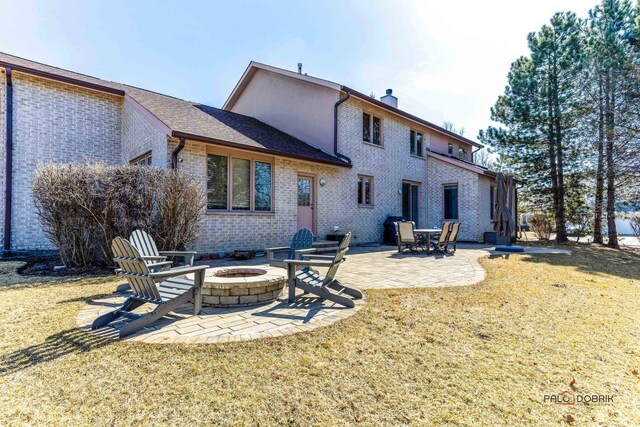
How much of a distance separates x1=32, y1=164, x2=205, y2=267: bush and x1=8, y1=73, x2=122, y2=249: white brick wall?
125 inches

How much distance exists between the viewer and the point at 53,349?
2930 millimetres

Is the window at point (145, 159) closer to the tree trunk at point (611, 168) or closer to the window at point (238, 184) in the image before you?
the window at point (238, 184)

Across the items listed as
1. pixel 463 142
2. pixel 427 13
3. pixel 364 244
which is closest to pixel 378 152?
pixel 364 244

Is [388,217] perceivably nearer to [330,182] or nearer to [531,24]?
[330,182]

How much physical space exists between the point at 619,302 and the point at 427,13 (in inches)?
348

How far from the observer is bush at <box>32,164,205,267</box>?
664 cm

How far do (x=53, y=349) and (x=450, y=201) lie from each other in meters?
16.1

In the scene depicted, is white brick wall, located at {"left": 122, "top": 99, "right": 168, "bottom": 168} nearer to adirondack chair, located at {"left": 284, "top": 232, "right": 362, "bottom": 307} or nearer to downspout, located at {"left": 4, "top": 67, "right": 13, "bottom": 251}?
downspout, located at {"left": 4, "top": 67, "right": 13, "bottom": 251}

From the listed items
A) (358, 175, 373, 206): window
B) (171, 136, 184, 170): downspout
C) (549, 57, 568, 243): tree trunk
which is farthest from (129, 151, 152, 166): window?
(549, 57, 568, 243): tree trunk

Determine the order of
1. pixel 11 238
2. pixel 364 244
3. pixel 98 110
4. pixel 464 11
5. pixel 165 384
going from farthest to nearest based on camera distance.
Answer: pixel 364 244 < pixel 98 110 < pixel 11 238 < pixel 464 11 < pixel 165 384

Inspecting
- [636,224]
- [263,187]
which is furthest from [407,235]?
[636,224]

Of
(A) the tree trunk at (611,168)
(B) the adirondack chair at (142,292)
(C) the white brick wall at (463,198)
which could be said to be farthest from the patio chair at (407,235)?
(A) the tree trunk at (611,168)

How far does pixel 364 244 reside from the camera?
13.3m

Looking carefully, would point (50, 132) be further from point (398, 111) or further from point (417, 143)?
point (417, 143)
